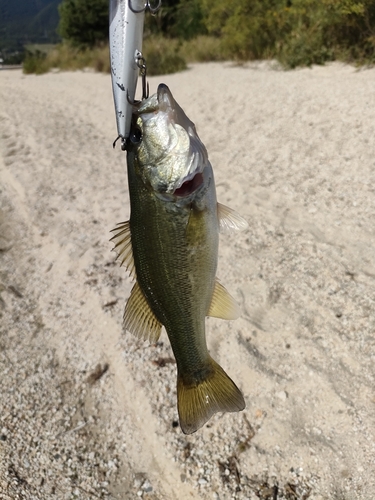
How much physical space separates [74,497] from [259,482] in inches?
42.7

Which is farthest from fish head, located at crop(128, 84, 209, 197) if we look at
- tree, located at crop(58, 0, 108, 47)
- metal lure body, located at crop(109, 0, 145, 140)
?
tree, located at crop(58, 0, 108, 47)

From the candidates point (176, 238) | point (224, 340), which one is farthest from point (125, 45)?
point (224, 340)

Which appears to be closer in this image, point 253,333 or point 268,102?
point 253,333

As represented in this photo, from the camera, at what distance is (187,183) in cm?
158

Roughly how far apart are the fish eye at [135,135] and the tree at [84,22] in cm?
2667

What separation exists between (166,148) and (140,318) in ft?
2.41

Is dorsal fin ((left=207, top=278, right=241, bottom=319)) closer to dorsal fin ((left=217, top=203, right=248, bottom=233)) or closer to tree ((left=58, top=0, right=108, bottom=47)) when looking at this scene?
dorsal fin ((left=217, top=203, right=248, bottom=233))

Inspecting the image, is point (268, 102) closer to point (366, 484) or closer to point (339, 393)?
point (339, 393)

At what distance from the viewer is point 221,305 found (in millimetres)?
1885

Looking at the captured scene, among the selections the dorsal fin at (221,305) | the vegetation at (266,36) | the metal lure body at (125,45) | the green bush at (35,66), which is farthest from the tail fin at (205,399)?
the green bush at (35,66)

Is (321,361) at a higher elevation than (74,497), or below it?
higher

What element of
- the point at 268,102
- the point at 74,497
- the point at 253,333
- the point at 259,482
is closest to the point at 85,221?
the point at 253,333

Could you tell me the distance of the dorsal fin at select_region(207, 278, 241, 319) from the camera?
6.14ft

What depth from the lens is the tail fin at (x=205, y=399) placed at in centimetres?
184
